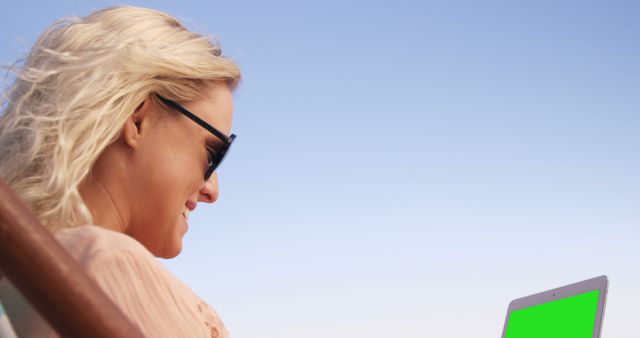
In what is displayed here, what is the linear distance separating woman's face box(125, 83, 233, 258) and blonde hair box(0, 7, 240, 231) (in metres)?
0.05

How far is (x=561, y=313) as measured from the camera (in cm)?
343

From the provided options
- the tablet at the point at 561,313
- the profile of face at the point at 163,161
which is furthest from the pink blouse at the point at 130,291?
the tablet at the point at 561,313

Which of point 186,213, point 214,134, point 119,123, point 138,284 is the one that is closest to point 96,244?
point 138,284

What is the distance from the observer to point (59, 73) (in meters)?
1.68

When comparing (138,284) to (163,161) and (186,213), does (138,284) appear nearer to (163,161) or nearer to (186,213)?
(163,161)

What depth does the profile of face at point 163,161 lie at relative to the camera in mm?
1669

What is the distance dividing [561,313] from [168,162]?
240 centimetres

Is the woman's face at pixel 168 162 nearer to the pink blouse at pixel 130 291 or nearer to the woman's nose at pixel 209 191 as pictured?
the woman's nose at pixel 209 191

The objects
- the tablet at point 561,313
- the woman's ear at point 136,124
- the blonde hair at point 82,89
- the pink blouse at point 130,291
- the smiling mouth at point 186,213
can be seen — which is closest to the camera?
the pink blouse at point 130,291

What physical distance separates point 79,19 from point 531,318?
2678mm

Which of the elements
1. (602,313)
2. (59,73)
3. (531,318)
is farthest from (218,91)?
(531,318)

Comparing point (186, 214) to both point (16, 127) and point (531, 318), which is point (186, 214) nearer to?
point (16, 127)

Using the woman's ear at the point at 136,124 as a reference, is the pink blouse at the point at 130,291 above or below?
below

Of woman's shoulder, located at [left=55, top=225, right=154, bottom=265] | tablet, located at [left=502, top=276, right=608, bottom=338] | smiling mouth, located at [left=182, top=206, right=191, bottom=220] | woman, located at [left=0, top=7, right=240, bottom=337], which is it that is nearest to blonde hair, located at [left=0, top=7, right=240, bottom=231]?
woman, located at [left=0, top=7, right=240, bottom=337]
